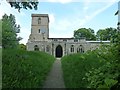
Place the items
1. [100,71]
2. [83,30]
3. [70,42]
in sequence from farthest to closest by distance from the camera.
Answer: [83,30] < [70,42] < [100,71]

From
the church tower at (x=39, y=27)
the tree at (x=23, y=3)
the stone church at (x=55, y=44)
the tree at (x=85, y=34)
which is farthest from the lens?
the tree at (x=85, y=34)

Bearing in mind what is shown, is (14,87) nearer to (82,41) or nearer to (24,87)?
(24,87)

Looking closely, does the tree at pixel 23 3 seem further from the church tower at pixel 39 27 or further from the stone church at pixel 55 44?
the church tower at pixel 39 27

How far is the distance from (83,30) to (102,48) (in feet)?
284

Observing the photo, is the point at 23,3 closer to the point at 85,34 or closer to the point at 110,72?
the point at 110,72

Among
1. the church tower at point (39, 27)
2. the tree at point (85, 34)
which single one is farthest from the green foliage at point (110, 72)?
the tree at point (85, 34)

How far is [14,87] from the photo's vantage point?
1005 centimetres

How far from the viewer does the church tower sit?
78.0m

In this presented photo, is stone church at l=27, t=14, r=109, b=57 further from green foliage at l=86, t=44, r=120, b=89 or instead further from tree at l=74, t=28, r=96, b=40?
green foliage at l=86, t=44, r=120, b=89

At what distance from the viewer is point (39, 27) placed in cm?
7900

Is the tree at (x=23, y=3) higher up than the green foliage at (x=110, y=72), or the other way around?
the tree at (x=23, y=3)

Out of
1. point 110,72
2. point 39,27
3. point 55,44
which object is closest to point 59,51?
point 55,44

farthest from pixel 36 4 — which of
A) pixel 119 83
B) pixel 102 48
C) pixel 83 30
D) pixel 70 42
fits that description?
pixel 83 30

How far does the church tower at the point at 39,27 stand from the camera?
78000 mm
